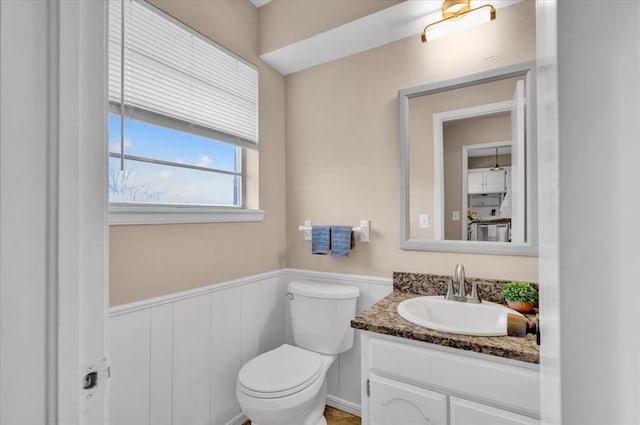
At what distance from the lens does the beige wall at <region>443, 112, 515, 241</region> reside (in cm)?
154

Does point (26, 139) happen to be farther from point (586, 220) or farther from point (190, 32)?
point (190, 32)

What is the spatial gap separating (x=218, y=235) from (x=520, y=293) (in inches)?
59.4

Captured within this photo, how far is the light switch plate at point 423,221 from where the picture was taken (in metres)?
1.67

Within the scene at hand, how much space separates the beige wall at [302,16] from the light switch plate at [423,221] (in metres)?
1.10

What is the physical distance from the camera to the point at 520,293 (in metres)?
1.34

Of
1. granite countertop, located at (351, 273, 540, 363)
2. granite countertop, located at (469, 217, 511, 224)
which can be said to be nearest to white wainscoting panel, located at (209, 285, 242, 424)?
granite countertop, located at (351, 273, 540, 363)

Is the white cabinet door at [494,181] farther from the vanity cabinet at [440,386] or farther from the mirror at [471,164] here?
the vanity cabinet at [440,386]

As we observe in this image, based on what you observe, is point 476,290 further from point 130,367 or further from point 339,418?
point 130,367

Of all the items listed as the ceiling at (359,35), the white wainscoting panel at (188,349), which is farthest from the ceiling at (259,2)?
the white wainscoting panel at (188,349)

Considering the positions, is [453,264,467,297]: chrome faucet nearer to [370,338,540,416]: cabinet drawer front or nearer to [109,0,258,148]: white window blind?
[370,338,540,416]: cabinet drawer front

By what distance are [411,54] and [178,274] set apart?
1722mm

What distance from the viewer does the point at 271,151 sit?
204 cm

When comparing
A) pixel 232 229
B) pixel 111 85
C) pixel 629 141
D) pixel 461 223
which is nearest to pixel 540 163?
pixel 629 141

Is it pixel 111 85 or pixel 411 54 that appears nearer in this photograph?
pixel 111 85
